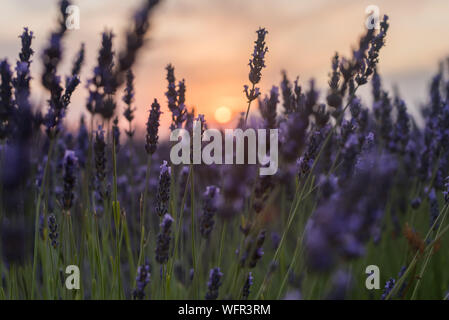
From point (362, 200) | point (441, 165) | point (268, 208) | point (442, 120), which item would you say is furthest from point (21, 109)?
point (441, 165)

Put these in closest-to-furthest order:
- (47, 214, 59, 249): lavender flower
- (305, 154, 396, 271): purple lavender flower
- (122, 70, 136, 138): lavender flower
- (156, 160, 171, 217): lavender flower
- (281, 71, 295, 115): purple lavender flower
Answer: (305, 154, 396, 271): purple lavender flower < (156, 160, 171, 217): lavender flower < (47, 214, 59, 249): lavender flower < (281, 71, 295, 115): purple lavender flower < (122, 70, 136, 138): lavender flower

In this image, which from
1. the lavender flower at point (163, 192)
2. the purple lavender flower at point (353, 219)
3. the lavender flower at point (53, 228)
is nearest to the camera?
the purple lavender flower at point (353, 219)

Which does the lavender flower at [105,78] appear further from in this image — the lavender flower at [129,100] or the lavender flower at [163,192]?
the lavender flower at [129,100]

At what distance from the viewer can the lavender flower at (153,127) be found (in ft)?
4.50

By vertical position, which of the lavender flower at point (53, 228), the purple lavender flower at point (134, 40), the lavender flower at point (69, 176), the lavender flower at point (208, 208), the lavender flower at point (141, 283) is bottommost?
the lavender flower at point (141, 283)

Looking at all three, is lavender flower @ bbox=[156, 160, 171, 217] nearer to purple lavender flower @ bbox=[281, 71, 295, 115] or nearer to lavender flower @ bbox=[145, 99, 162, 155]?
lavender flower @ bbox=[145, 99, 162, 155]

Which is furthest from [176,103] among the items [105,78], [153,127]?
[105,78]

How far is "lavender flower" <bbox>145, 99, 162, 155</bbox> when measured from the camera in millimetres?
1370

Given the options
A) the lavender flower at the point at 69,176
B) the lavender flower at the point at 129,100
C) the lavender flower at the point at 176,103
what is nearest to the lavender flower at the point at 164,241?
the lavender flower at the point at 69,176

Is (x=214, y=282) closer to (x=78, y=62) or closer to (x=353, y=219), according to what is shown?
(x=353, y=219)

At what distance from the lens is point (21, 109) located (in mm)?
1074

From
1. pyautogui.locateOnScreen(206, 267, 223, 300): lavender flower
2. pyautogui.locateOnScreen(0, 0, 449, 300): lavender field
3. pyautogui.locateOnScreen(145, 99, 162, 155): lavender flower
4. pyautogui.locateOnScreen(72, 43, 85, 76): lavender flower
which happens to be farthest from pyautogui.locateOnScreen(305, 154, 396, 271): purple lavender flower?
pyautogui.locateOnScreen(72, 43, 85, 76): lavender flower
